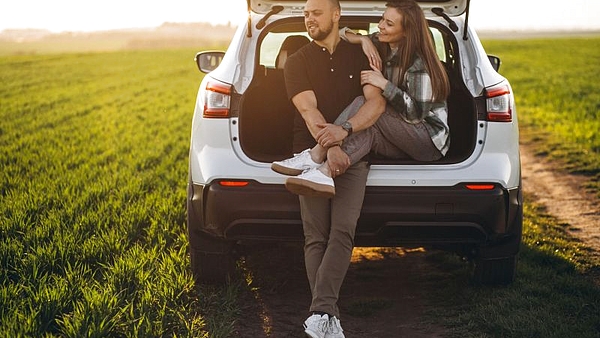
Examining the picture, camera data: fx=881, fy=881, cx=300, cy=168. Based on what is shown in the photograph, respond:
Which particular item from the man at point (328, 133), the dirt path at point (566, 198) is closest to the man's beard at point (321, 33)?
the man at point (328, 133)

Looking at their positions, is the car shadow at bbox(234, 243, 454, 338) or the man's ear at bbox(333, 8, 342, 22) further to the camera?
the car shadow at bbox(234, 243, 454, 338)

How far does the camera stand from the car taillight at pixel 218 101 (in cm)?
471

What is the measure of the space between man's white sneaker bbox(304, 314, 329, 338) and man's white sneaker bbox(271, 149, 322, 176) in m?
0.72

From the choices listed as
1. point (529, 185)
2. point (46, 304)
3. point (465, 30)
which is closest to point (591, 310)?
point (465, 30)

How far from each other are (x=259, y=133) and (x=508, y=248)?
1.64m

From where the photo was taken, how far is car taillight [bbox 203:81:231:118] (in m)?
→ 4.71

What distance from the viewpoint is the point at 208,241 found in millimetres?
4980

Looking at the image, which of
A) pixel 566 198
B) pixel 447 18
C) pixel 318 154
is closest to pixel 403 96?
pixel 318 154

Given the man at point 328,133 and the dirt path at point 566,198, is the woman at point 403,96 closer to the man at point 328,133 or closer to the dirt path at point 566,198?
the man at point 328,133

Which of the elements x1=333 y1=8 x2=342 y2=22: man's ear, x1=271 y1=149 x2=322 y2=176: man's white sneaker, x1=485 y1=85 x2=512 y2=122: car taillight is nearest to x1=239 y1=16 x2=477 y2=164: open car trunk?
x1=485 y1=85 x2=512 y2=122: car taillight

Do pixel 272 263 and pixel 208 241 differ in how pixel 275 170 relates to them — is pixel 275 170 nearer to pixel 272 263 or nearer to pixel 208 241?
pixel 208 241

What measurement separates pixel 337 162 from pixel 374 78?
494 millimetres

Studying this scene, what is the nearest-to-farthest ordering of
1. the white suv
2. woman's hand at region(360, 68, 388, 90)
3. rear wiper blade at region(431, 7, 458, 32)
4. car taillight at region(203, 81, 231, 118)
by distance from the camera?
1. woman's hand at region(360, 68, 388, 90)
2. the white suv
3. car taillight at region(203, 81, 231, 118)
4. rear wiper blade at region(431, 7, 458, 32)

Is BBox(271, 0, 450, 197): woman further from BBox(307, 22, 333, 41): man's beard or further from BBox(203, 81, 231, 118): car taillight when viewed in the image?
BBox(203, 81, 231, 118): car taillight
